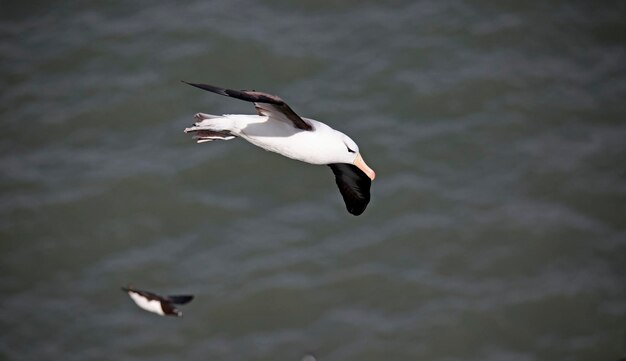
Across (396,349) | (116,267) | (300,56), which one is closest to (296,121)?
(396,349)

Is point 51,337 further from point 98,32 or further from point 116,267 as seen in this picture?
point 98,32

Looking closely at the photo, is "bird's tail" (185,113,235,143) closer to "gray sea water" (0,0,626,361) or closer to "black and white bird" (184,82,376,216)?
"black and white bird" (184,82,376,216)

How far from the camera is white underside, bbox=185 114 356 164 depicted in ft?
29.5

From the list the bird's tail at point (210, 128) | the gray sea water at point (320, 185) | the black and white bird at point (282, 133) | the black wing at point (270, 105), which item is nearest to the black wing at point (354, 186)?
the black and white bird at point (282, 133)

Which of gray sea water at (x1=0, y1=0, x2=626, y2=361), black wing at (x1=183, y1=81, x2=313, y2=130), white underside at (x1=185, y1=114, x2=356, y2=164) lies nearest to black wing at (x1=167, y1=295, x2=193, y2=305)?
white underside at (x1=185, y1=114, x2=356, y2=164)

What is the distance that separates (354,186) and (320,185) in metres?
5.39

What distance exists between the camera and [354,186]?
10.9m

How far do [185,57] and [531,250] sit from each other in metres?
6.99

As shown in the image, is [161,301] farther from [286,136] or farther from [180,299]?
[286,136]

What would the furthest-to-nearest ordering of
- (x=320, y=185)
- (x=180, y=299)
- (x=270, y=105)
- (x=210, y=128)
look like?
(x=320, y=185), (x=180, y=299), (x=210, y=128), (x=270, y=105)

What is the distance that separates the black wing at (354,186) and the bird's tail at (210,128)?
1.93 m

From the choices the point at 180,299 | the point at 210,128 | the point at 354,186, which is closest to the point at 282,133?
the point at 210,128

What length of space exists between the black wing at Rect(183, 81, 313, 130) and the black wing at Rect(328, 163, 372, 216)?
68.8 inches

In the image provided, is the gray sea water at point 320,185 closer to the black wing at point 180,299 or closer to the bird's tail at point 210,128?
the black wing at point 180,299
